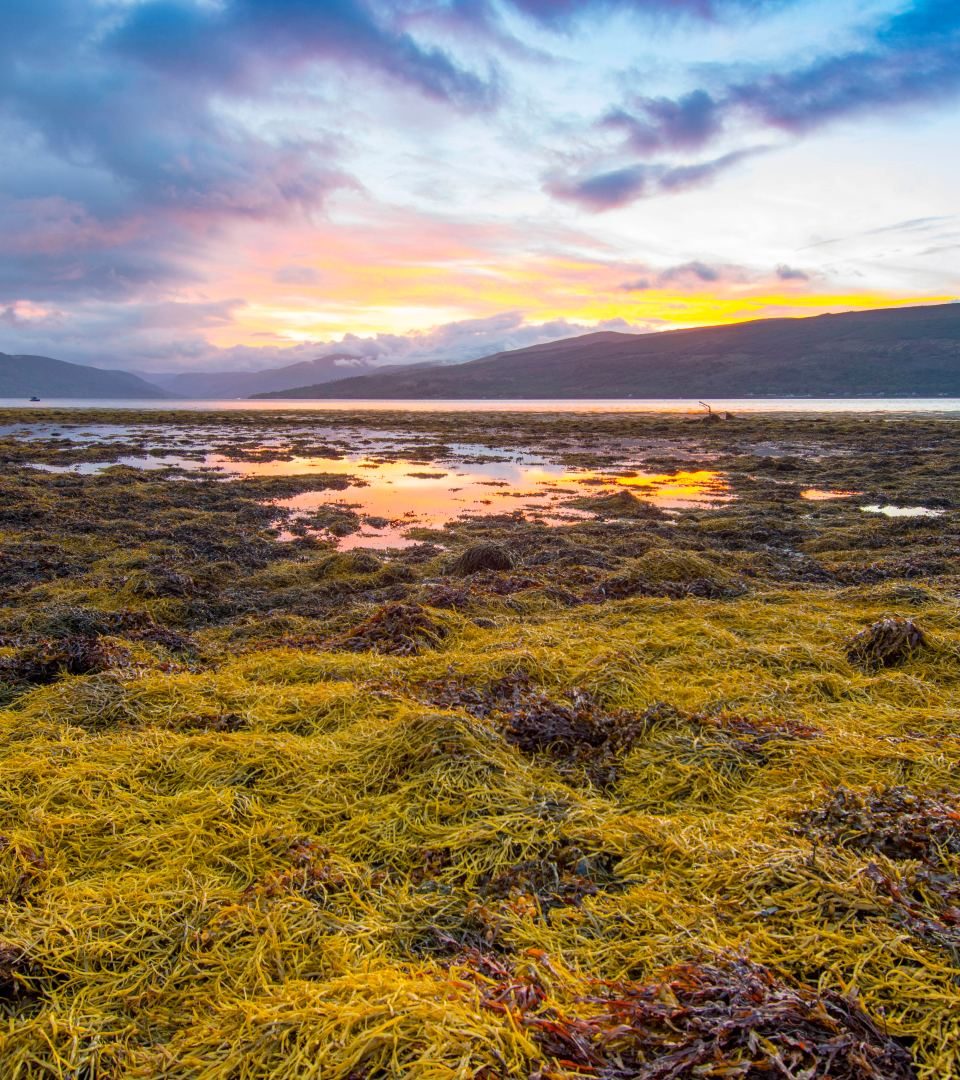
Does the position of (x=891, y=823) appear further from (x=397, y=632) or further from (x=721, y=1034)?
(x=397, y=632)

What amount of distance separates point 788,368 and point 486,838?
18412 cm

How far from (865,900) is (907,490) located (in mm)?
16406

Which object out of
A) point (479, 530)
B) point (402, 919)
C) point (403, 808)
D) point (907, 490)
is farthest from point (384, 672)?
point (907, 490)

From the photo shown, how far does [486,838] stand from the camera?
2.77 m

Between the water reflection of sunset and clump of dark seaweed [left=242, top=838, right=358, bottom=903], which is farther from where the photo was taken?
the water reflection of sunset

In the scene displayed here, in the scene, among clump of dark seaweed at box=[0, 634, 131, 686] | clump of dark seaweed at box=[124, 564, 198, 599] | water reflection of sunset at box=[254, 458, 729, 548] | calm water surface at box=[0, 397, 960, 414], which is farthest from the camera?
calm water surface at box=[0, 397, 960, 414]

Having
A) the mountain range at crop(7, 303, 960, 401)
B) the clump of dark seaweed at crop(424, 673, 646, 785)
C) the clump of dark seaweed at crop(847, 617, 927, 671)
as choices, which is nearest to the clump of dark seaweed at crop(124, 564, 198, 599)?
the clump of dark seaweed at crop(424, 673, 646, 785)

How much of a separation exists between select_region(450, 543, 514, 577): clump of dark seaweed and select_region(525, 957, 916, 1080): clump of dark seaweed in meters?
6.73

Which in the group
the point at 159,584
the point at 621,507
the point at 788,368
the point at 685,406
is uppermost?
the point at 788,368

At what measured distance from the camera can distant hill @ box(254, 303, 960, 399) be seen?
145000mm

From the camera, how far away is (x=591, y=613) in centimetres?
638

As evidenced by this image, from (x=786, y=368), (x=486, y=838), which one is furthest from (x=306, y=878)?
(x=786, y=368)

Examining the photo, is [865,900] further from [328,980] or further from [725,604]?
[725,604]

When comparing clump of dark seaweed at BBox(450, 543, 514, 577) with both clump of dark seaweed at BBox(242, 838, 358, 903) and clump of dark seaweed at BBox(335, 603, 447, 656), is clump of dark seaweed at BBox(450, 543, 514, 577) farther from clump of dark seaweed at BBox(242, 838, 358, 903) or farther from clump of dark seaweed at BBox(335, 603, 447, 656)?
clump of dark seaweed at BBox(242, 838, 358, 903)
